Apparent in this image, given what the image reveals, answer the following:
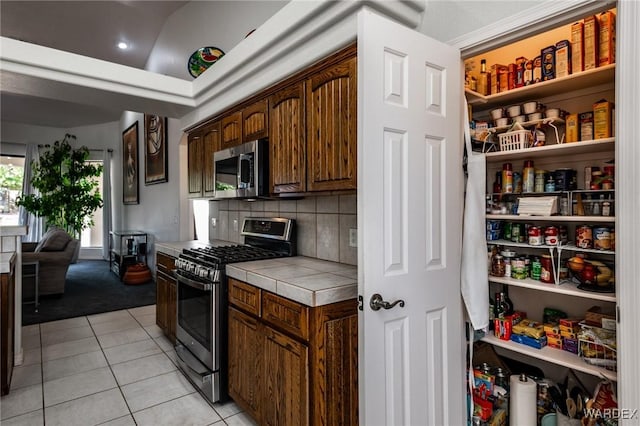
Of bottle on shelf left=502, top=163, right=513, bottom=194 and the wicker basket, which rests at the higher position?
the wicker basket

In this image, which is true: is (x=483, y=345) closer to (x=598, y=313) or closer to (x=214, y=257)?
(x=598, y=313)

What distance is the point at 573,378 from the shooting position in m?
1.82

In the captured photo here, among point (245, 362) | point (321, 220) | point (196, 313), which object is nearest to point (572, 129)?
point (321, 220)

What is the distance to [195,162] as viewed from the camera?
3.60 metres

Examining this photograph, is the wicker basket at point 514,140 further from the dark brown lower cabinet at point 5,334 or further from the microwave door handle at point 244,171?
the dark brown lower cabinet at point 5,334

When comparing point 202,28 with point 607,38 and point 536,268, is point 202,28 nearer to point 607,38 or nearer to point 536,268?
point 607,38

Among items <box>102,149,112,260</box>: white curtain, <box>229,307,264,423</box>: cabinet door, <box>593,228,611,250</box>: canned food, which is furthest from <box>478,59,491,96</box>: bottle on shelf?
<box>102,149,112,260</box>: white curtain

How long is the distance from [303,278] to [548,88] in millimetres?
1642

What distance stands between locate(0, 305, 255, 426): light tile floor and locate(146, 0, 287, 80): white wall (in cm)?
293

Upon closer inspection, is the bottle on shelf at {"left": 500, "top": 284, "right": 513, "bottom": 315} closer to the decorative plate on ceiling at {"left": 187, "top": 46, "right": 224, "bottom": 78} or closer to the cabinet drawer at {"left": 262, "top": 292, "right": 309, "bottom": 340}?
the cabinet drawer at {"left": 262, "top": 292, "right": 309, "bottom": 340}

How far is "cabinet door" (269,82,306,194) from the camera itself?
2133 millimetres

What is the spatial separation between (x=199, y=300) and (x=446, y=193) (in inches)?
68.1

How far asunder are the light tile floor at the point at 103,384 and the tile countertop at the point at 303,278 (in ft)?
2.94

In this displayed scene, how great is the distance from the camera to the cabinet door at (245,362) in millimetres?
1907
